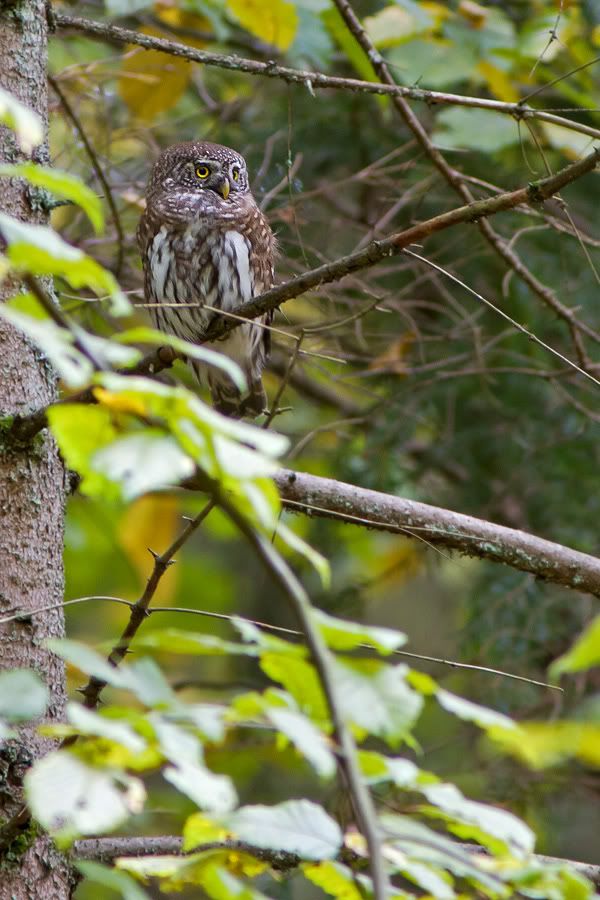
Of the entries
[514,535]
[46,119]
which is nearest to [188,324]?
[46,119]

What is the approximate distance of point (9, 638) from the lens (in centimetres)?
221

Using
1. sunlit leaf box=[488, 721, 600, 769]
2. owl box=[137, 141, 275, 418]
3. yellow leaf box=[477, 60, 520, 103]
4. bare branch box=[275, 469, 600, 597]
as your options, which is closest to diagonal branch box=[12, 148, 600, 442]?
bare branch box=[275, 469, 600, 597]

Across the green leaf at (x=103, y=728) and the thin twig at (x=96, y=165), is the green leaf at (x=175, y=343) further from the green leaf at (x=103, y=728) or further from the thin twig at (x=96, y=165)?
the thin twig at (x=96, y=165)

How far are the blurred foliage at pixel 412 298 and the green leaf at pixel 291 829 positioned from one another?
234 centimetres

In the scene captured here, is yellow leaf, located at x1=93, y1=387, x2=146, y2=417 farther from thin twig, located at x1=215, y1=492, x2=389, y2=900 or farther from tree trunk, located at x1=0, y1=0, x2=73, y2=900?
tree trunk, located at x1=0, y1=0, x2=73, y2=900

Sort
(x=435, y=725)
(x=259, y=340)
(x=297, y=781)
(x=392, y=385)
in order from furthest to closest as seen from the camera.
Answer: (x=435, y=725) → (x=297, y=781) → (x=392, y=385) → (x=259, y=340)

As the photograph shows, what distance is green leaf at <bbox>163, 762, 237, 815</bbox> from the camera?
103cm

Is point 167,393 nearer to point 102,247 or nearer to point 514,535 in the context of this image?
point 514,535

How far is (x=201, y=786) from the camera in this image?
104 cm

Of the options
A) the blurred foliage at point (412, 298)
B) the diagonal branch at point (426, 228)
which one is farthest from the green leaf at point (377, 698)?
the blurred foliage at point (412, 298)

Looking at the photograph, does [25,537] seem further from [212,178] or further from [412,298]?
[412,298]

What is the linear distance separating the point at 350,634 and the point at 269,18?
258 cm

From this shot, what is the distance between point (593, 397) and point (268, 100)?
6.29ft

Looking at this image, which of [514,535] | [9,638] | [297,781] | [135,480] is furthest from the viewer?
[297,781]
